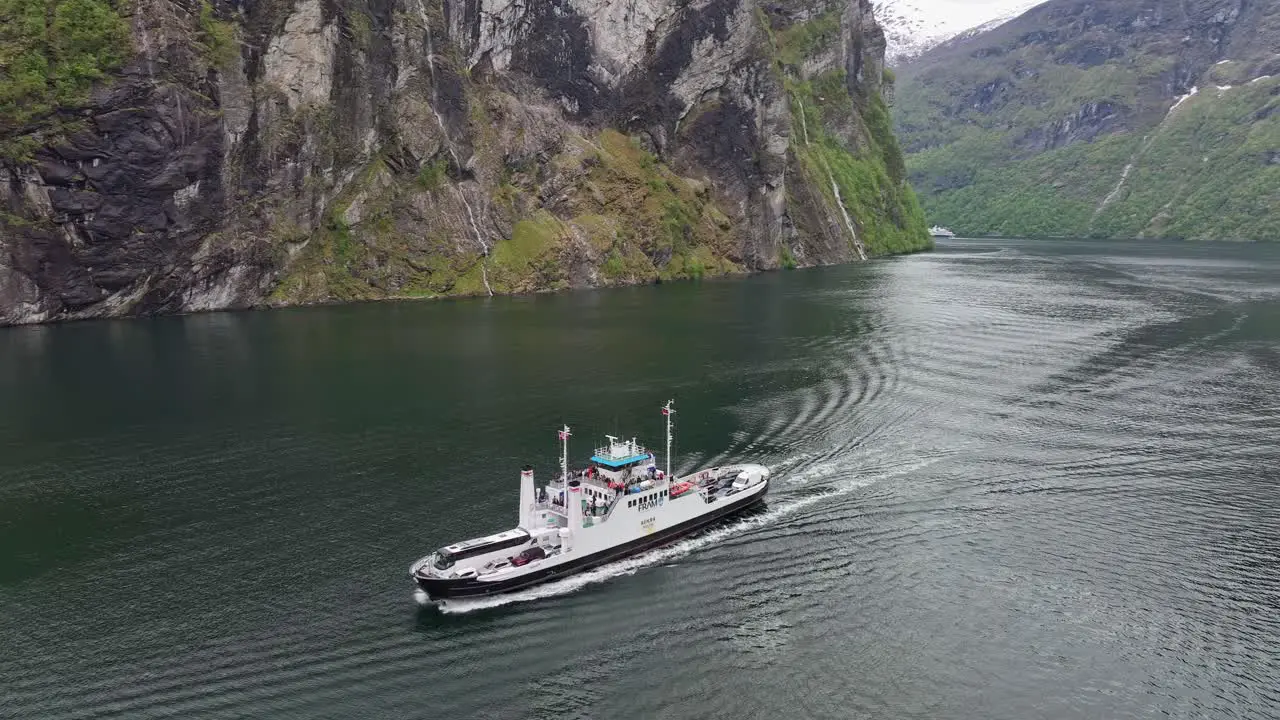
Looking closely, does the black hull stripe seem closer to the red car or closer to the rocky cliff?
the red car

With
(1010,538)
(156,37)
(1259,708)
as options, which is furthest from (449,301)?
(1259,708)

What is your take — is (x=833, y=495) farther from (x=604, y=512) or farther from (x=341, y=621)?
(x=341, y=621)

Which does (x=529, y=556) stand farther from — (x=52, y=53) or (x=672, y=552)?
(x=52, y=53)

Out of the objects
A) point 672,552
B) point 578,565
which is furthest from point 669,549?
point 578,565

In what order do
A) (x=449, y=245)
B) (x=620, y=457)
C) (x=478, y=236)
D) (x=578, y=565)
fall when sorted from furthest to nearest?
1. (x=478, y=236)
2. (x=449, y=245)
3. (x=620, y=457)
4. (x=578, y=565)

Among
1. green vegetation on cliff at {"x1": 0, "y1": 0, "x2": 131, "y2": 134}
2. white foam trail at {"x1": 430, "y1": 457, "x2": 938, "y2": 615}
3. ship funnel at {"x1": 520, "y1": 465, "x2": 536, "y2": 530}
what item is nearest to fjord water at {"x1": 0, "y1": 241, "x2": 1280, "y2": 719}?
white foam trail at {"x1": 430, "y1": 457, "x2": 938, "y2": 615}

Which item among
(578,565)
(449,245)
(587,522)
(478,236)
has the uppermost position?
(478,236)
